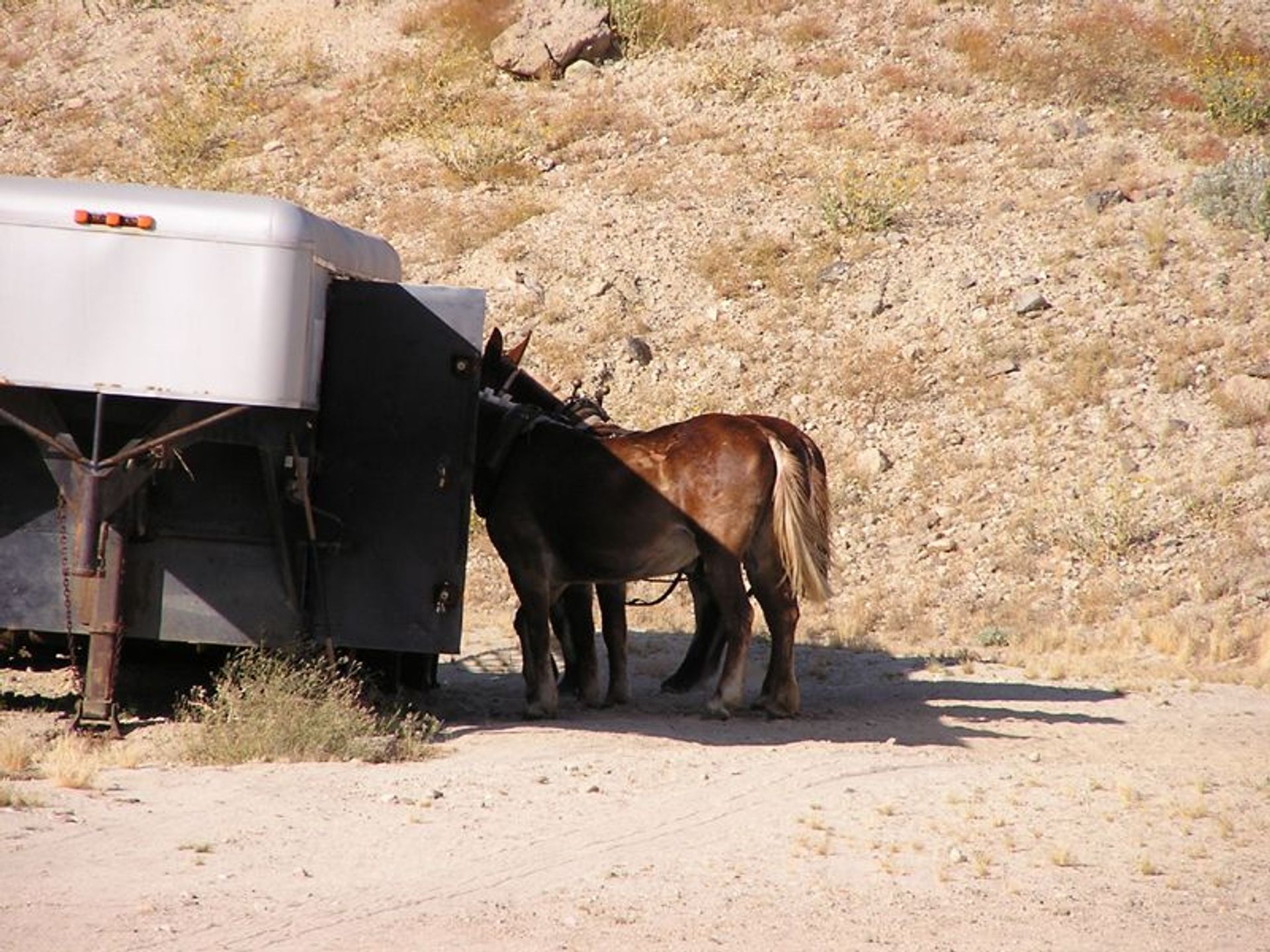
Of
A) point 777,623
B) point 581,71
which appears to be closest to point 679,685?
point 777,623

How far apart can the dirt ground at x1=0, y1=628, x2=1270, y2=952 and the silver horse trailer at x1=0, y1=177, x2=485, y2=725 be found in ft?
3.17

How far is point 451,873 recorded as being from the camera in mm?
7465

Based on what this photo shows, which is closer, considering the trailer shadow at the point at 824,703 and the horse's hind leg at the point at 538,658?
the trailer shadow at the point at 824,703

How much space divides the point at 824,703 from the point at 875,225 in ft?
43.1

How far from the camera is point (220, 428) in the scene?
32.4ft

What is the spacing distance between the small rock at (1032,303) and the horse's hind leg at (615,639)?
39.5ft

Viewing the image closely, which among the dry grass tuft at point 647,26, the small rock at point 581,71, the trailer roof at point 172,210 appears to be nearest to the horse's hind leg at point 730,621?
the trailer roof at point 172,210

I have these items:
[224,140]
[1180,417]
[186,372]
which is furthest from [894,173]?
[186,372]

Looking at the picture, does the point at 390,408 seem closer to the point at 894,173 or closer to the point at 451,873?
the point at 451,873

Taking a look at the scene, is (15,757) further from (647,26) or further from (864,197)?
(647,26)

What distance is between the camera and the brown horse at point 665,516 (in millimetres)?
11641

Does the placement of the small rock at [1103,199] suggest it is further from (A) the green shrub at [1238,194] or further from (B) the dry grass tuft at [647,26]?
(B) the dry grass tuft at [647,26]

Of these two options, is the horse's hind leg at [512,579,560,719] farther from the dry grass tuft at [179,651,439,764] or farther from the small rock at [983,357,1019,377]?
the small rock at [983,357,1019,377]

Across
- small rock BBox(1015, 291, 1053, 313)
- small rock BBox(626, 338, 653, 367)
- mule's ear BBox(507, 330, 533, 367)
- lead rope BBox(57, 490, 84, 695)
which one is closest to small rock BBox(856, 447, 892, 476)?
small rock BBox(1015, 291, 1053, 313)
